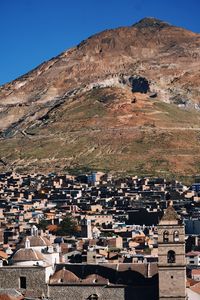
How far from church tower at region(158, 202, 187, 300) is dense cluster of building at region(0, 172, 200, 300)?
0.14ft

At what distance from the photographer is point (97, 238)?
79.7 meters

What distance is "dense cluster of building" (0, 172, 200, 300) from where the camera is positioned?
146ft

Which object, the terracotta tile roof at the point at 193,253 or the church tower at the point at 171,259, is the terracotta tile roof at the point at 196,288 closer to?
the church tower at the point at 171,259

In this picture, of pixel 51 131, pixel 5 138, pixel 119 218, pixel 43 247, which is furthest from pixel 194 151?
pixel 43 247

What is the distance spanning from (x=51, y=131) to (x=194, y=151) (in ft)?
106

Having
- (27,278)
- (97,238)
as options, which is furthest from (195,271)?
(97,238)

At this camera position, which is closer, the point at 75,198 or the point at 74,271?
the point at 74,271

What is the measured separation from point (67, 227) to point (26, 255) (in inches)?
1643

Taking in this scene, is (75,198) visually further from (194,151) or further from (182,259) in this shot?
(182,259)

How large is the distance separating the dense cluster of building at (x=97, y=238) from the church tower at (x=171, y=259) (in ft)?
0.14

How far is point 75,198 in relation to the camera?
118562mm

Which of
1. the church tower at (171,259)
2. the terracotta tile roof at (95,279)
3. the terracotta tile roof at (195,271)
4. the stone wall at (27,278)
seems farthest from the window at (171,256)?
the terracotta tile roof at (195,271)

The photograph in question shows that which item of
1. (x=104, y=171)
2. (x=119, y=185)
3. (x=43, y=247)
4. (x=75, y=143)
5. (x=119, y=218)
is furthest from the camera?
(x=75, y=143)

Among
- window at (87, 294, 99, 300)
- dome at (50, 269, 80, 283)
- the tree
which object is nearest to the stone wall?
dome at (50, 269, 80, 283)
